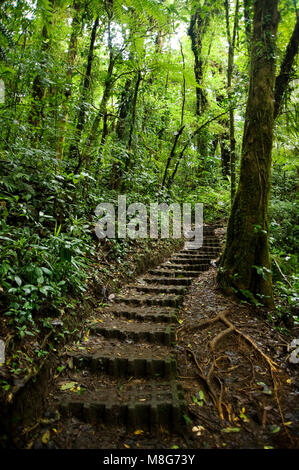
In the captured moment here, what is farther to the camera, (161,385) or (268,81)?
(268,81)

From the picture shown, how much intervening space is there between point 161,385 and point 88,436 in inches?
33.2

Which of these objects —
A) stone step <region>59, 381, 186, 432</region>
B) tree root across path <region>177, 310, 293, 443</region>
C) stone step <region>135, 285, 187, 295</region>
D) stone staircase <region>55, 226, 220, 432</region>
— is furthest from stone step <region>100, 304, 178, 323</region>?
stone step <region>59, 381, 186, 432</region>

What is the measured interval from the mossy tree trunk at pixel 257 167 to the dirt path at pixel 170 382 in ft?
1.86

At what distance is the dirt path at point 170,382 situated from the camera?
7.60ft

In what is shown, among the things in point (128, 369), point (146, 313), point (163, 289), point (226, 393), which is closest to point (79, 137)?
point (163, 289)

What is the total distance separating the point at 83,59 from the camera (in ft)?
23.9

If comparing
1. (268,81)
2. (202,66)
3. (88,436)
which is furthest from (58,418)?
(202,66)

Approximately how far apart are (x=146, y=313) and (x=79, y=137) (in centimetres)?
337

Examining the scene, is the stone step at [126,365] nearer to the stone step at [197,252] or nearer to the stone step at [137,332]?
the stone step at [137,332]

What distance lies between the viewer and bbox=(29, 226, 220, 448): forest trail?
2428mm

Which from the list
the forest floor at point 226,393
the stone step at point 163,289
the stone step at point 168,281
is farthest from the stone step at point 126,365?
the stone step at point 168,281

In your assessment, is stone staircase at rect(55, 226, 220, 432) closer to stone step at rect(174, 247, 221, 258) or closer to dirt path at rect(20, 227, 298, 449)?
dirt path at rect(20, 227, 298, 449)
